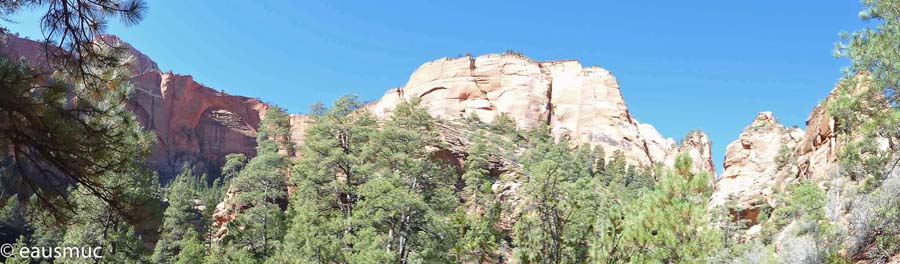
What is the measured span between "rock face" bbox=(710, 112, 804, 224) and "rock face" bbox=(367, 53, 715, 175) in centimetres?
1291

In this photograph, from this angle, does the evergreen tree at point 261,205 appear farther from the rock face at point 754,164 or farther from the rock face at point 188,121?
the rock face at point 188,121

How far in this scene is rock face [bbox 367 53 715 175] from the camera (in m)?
53.4

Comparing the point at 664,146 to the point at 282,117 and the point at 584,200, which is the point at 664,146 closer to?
A: the point at 282,117

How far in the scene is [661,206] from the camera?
8586 mm

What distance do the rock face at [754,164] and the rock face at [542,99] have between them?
42.3ft

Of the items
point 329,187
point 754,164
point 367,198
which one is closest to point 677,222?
point 367,198

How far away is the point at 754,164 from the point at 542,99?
25.6 metres

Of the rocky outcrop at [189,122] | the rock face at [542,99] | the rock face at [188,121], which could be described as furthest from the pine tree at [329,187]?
the rocky outcrop at [189,122]

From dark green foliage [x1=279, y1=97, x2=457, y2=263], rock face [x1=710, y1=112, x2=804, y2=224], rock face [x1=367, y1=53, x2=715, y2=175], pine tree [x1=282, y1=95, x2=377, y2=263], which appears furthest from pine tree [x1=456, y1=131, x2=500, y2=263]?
rock face [x1=367, y1=53, x2=715, y2=175]

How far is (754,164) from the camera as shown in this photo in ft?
111

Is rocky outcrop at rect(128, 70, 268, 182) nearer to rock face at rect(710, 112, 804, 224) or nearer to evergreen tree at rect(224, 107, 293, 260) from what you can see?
evergreen tree at rect(224, 107, 293, 260)

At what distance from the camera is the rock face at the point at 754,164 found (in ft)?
94.3

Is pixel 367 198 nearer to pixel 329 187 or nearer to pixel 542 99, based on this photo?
pixel 329 187

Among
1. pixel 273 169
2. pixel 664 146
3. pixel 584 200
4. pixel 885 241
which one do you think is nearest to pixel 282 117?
pixel 273 169
